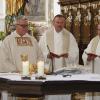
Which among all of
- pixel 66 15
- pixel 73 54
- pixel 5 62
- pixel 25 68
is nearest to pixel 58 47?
pixel 73 54

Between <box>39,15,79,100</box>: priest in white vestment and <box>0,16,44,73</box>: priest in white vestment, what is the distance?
66cm

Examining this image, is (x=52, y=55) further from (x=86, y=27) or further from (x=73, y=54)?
(x=86, y=27)

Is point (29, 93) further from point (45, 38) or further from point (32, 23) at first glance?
point (32, 23)

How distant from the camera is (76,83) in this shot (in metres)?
4.95

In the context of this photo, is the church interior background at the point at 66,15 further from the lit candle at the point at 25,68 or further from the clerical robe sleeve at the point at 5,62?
the lit candle at the point at 25,68

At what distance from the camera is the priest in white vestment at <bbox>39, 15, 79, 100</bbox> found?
7.90 meters

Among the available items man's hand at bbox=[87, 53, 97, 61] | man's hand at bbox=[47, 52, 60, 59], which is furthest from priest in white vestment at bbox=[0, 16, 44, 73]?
man's hand at bbox=[87, 53, 97, 61]

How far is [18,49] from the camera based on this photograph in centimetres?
705

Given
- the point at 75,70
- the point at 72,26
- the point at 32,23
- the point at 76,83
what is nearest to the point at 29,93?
the point at 76,83

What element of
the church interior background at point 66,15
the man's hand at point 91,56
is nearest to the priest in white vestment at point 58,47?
the man's hand at point 91,56

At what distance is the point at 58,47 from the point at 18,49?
1.46m

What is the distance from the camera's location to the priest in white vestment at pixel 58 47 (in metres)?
7.90

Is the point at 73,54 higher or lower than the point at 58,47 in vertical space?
lower

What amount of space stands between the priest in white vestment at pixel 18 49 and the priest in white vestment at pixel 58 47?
0.66 m
